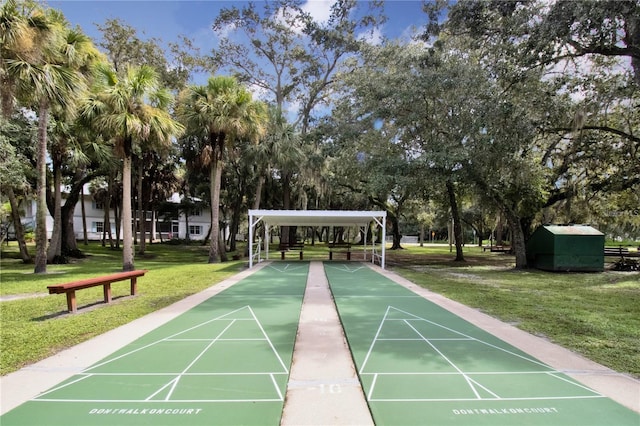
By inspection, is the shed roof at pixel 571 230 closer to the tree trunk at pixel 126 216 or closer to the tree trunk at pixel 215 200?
the tree trunk at pixel 215 200

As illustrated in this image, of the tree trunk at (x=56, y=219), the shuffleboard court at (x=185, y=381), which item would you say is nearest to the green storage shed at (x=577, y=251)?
the shuffleboard court at (x=185, y=381)

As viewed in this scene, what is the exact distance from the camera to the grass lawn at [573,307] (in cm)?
527

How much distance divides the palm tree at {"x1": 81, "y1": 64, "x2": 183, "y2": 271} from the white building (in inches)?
1051

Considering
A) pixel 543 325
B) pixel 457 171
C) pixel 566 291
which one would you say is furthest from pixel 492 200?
pixel 543 325

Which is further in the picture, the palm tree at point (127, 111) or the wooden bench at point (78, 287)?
the palm tree at point (127, 111)

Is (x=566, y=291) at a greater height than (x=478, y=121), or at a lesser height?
lesser

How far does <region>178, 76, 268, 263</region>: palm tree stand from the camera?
679 inches

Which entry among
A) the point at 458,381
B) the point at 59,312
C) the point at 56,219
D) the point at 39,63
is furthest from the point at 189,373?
the point at 56,219

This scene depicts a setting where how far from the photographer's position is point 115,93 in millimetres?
13414

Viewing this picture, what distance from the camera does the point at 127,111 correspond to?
550 inches

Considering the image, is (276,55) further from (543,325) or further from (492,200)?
(543,325)

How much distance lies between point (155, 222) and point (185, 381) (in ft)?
146

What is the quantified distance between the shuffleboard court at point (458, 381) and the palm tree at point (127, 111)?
1132 centimetres

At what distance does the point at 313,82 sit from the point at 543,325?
84.1ft
